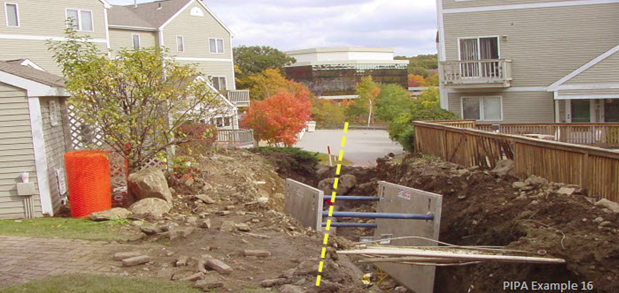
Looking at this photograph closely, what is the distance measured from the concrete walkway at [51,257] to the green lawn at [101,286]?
37cm

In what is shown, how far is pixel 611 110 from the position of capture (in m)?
27.4

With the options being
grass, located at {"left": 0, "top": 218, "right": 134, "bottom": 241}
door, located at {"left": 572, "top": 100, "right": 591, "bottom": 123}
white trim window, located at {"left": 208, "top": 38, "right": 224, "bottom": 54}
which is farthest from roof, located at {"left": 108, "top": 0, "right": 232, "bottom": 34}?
grass, located at {"left": 0, "top": 218, "right": 134, "bottom": 241}

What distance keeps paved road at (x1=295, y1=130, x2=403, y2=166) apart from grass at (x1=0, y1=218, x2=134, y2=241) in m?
20.4

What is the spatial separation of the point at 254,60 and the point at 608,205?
70605mm

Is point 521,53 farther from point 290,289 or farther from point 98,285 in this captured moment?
point 98,285

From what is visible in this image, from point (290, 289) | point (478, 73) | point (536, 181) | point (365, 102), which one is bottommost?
point (290, 289)

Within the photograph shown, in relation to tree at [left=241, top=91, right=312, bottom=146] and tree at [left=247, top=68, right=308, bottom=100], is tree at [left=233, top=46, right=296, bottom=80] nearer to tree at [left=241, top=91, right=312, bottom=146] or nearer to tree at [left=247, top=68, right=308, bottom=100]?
tree at [left=247, top=68, right=308, bottom=100]

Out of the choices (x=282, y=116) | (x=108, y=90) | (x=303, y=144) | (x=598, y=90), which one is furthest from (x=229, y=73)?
(x=108, y=90)

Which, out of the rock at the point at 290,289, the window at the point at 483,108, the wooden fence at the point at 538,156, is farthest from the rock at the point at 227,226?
the window at the point at 483,108

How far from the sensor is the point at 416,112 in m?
27.3

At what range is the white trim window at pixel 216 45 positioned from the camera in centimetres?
4623

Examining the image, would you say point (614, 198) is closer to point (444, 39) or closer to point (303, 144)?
point (444, 39)

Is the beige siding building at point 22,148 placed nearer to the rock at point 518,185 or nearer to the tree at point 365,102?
the rock at point 518,185

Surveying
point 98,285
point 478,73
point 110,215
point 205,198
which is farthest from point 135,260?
point 478,73
